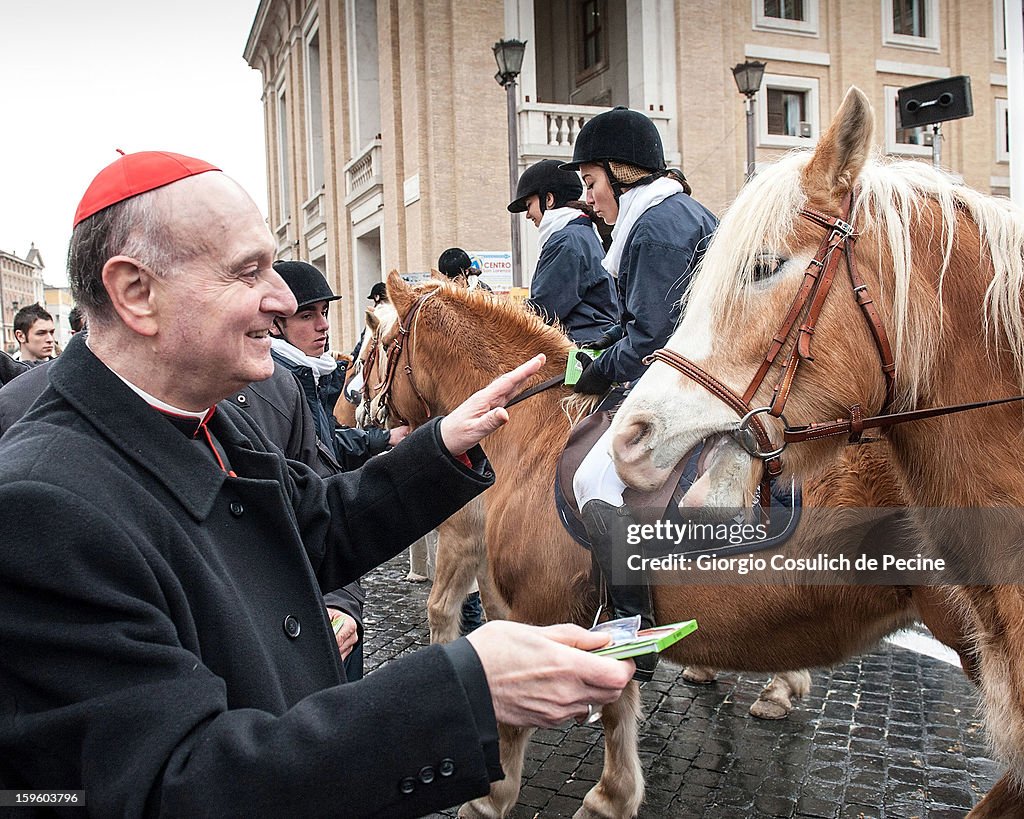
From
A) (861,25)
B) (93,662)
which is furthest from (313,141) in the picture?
(93,662)

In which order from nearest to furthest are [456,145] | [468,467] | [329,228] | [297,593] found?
1. [297,593]
2. [468,467]
3. [456,145]
4. [329,228]

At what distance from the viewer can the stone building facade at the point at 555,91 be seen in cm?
1834

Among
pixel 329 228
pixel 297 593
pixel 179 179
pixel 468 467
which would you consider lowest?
pixel 297 593

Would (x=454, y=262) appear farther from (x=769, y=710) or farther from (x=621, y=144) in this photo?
(x=769, y=710)

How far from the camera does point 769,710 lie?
14.4 feet

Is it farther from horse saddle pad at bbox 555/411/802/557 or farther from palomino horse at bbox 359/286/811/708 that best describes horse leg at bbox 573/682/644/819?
palomino horse at bbox 359/286/811/708

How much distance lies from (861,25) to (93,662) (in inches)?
1023

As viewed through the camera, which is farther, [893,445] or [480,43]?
[480,43]

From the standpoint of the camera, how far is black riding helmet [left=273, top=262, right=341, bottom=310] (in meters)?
4.37

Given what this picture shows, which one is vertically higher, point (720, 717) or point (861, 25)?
point (861, 25)

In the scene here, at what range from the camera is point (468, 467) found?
1.97m

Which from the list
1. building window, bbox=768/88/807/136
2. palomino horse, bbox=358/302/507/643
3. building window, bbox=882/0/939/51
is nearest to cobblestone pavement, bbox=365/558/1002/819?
palomino horse, bbox=358/302/507/643

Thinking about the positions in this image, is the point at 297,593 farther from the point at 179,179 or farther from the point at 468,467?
the point at 179,179

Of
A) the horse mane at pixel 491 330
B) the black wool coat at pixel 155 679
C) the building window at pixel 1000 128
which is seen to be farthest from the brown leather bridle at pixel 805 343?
the building window at pixel 1000 128
